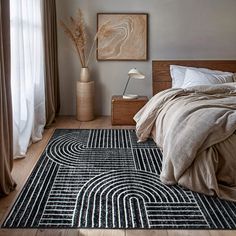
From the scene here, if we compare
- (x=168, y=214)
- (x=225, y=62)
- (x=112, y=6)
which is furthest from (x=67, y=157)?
(x=225, y=62)

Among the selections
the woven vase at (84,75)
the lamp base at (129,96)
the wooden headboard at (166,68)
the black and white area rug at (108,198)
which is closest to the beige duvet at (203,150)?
the black and white area rug at (108,198)

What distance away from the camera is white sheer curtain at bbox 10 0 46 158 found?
3.24 m

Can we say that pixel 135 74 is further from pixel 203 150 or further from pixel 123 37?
pixel 203 150

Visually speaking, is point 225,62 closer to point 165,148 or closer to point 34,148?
point 165,148

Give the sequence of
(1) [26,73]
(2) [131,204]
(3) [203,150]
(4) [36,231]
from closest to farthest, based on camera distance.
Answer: (4) [36,231] → (2) [131,204] → (3) [203,150] → (1) [26,73]

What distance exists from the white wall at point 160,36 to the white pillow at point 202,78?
26.5 inches

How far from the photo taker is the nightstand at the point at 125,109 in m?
4.70

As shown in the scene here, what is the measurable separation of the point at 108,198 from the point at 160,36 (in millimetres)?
3250

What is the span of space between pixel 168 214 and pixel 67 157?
1.45m

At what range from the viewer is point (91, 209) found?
7.77ft

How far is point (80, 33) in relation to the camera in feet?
15.7

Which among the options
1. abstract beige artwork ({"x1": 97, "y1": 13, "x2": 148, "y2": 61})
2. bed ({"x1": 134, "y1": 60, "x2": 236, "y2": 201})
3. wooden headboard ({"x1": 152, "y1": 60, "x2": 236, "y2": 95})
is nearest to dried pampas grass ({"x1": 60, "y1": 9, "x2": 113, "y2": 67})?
abstract beige artwork ({"x1": 97, "y1": 13, "x2": 148, "y2": 61})

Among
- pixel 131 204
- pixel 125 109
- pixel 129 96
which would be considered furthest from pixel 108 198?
pixel 129 96

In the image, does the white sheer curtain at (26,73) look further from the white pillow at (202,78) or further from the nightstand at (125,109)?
the white pillow at (202,78)
